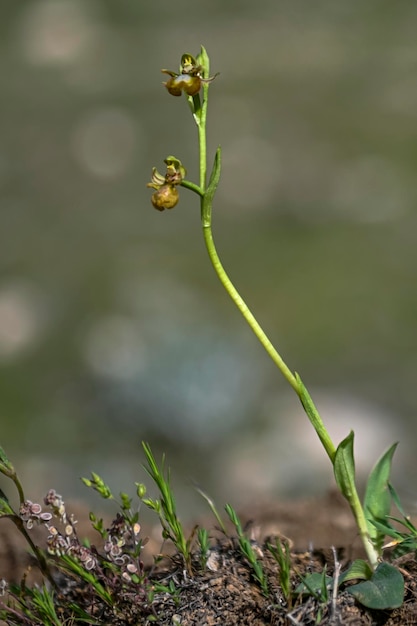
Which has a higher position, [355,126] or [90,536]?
[355,126]

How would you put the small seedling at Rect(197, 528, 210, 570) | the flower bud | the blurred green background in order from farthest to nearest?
the blurred green background → the small seedling at Rect(197, 528, 210, 570) → the flower bud

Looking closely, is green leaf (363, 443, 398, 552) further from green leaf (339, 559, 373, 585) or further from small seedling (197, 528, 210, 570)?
small seedling (197, 528, 210, 570)

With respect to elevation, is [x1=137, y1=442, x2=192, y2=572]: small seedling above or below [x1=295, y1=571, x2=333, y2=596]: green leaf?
above

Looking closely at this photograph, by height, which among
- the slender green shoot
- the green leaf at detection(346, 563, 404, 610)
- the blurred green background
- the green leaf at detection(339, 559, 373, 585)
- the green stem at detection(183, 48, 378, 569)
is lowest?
the green leaf at detection(346, 563, 404, 610)

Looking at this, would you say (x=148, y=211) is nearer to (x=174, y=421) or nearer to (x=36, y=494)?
(x=174, y=421)

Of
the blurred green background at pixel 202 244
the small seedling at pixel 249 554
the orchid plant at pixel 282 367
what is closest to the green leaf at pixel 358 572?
the orchid plant at pixel 282 367

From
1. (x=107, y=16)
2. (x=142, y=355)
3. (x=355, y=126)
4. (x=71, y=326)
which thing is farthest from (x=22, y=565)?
(x=107, y=16)

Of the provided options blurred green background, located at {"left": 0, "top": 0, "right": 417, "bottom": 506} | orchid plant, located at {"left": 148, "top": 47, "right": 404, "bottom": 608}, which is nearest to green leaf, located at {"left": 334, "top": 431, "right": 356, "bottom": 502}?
orchid plant, located at {"left": 148, "top": 47, "right": 404, "bottom": 608}
